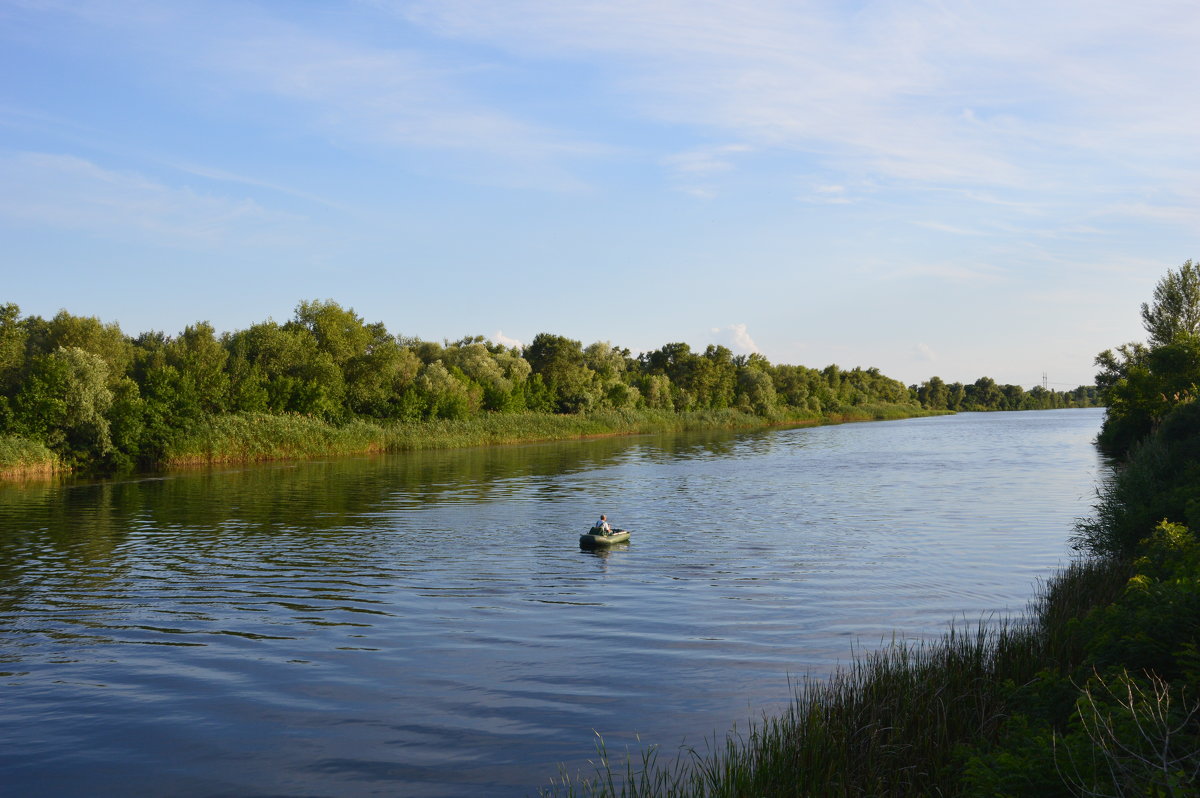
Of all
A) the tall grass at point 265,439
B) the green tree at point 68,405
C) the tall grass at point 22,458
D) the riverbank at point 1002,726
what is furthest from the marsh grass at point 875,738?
the tall grass at point 265,439

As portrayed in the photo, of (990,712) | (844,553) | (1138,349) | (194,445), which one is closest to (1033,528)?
(844,553)

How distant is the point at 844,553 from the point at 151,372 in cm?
4691

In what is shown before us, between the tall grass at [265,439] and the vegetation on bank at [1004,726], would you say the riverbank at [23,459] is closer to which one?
the tall grass at [265,439]

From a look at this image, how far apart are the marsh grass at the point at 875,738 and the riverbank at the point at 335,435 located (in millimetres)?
47289

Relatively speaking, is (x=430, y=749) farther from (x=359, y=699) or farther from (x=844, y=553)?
(x=844, y=553)

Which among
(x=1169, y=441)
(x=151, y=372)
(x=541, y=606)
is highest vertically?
(x=151, y=372)

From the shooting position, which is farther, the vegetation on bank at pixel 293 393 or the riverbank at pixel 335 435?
the riverbank at pixel 335 435

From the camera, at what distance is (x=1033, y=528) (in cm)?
2803

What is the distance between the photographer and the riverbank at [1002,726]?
637 cm

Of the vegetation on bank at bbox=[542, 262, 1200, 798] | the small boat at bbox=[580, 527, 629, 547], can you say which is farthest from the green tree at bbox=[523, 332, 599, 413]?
the vegetation on bank at bbox=[542, 262, 1200, 798]

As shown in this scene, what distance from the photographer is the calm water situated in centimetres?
1060

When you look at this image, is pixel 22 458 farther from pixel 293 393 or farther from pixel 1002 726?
pixel 1002 726

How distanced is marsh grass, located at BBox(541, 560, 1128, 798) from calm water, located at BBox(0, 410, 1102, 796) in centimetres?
107

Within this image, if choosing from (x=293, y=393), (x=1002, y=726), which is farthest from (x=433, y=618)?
(x=293, y=393)
